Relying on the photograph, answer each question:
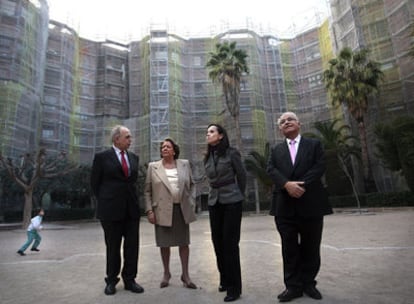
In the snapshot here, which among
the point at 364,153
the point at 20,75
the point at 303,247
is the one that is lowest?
the point at 303,247

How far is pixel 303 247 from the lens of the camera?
310 cm

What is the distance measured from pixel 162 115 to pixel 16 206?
13.4m

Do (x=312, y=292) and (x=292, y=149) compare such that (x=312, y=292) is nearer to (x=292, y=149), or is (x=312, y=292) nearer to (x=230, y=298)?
(x=230, y=298)

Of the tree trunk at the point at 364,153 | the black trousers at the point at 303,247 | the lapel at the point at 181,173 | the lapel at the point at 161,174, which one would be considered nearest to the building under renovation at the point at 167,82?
the tree trunk at the point at 364,153

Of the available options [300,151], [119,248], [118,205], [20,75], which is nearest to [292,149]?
[300,151]

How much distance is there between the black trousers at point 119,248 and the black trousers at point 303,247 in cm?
155

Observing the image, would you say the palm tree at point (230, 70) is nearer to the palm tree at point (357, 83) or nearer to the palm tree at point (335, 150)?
the palm tree at point (335, 150)

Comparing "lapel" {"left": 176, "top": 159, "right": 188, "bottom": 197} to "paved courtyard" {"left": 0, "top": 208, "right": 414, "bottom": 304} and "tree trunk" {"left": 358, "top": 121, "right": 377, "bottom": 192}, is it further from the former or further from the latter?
"tree trunk" {"left": 358, "top": 121, "right": 377, "bottom": 192}

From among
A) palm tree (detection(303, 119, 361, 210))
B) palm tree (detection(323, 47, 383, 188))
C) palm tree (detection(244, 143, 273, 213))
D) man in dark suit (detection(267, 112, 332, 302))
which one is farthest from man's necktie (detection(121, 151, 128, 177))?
palm tree (detection(244, 143, 273, 213))

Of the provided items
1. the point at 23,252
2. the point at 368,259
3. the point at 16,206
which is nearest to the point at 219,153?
the point at 368,259

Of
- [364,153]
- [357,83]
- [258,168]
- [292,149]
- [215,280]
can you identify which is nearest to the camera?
[292,149]

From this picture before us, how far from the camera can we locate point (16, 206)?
82.0ft

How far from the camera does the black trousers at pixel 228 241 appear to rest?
9.73 feet

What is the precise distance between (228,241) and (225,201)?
0.38 metres
